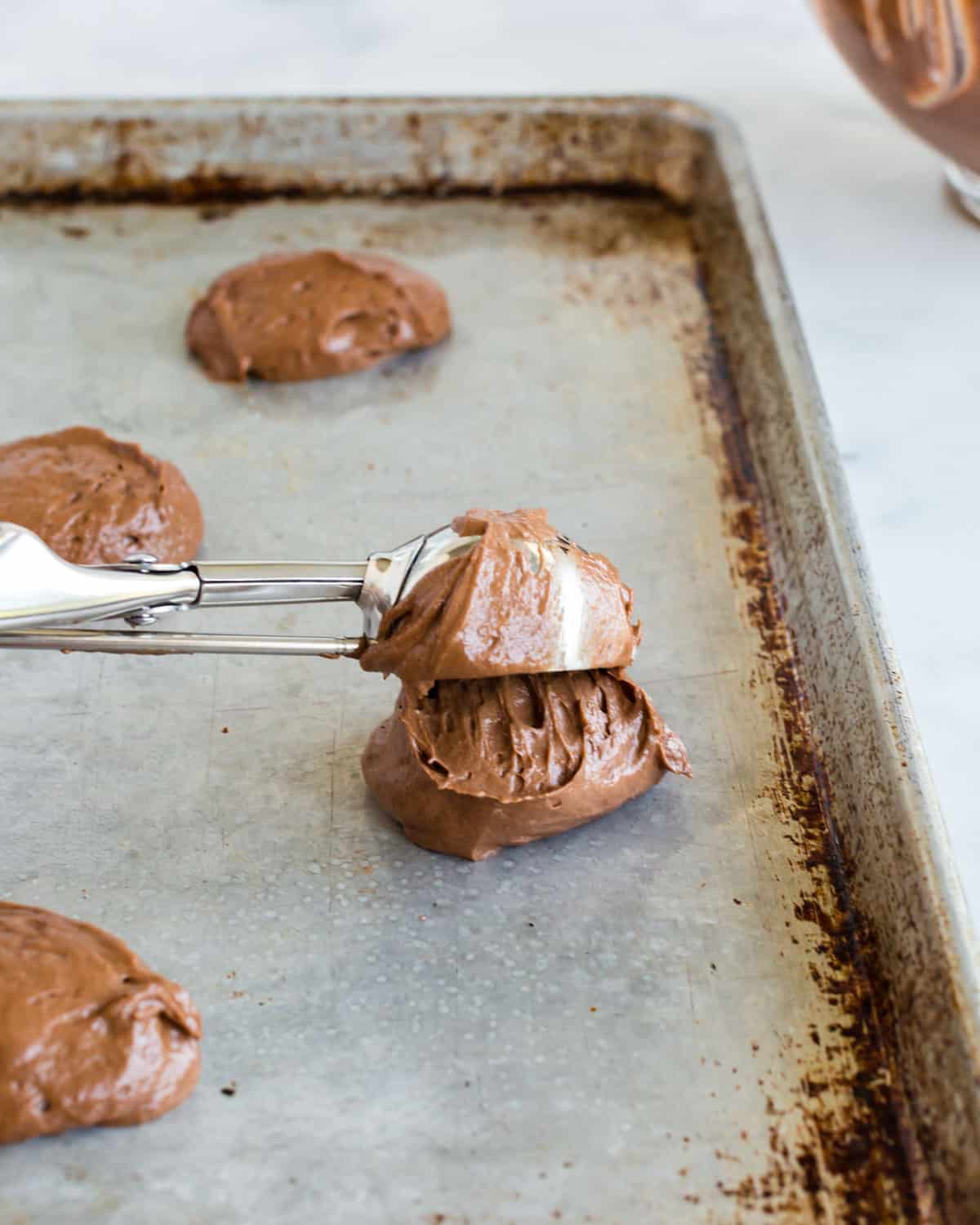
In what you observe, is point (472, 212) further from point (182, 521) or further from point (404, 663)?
point (404, 663)

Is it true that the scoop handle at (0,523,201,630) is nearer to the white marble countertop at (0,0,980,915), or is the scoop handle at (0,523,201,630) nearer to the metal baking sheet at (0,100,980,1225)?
the metal baking sheet at (0,100,980,1225)

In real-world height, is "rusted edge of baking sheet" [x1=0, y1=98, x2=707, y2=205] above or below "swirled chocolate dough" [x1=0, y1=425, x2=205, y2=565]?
above

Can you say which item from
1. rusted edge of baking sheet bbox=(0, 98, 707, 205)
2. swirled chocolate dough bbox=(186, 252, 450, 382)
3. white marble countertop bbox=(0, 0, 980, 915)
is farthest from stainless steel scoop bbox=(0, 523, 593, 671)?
rusted edge of baking sheet bbox=(0, 98, 707, 205)

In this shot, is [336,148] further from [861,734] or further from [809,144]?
[861,734]

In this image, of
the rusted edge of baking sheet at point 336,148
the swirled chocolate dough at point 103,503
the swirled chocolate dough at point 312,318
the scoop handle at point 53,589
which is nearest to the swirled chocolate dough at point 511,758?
the scoop handle at point 53,589

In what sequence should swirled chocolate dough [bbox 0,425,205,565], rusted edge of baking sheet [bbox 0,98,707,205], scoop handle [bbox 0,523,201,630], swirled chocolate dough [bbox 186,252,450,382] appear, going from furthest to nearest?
rusted edge of baking sheet [bbox 0,98,707,205]
swirled chocolate dough [bbox 186,252,450,382]
swirled chocolate dough [bbox 0,425,205,565]
scoop handle [bbox 0,523,201,630]
